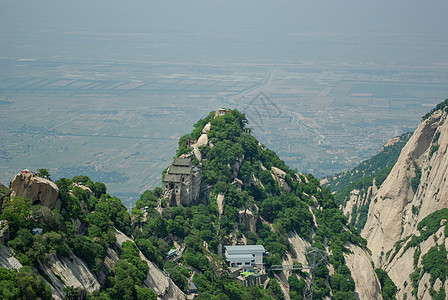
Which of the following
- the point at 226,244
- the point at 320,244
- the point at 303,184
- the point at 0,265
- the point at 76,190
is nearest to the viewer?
the point at 0,265

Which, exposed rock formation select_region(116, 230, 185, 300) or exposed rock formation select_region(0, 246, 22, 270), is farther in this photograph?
exposed rock formation select_region(116, 230, 185, 300)

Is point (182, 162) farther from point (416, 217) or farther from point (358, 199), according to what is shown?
point (358, 199)

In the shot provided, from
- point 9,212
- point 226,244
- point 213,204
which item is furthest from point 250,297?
point 9,212

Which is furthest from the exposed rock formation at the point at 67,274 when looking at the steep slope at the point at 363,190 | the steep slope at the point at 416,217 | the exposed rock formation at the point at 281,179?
the steep slope at the point at 363,190

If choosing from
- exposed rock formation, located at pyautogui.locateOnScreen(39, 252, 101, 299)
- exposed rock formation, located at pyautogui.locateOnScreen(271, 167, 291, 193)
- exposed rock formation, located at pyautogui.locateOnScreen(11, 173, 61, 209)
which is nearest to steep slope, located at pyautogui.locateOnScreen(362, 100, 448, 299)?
exposed rock formation, located at pyautogui.locateOnScreen(271, 167, 291, 193)

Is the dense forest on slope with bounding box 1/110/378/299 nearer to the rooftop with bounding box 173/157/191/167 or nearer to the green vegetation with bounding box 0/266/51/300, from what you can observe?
the green vegetation with bounding box 0/266/51/300

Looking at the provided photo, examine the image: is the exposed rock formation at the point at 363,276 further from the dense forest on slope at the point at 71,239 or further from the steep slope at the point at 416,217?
the dense forest on slope at the point at 71,239

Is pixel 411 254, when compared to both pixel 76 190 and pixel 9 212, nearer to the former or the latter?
pixel 76 190
